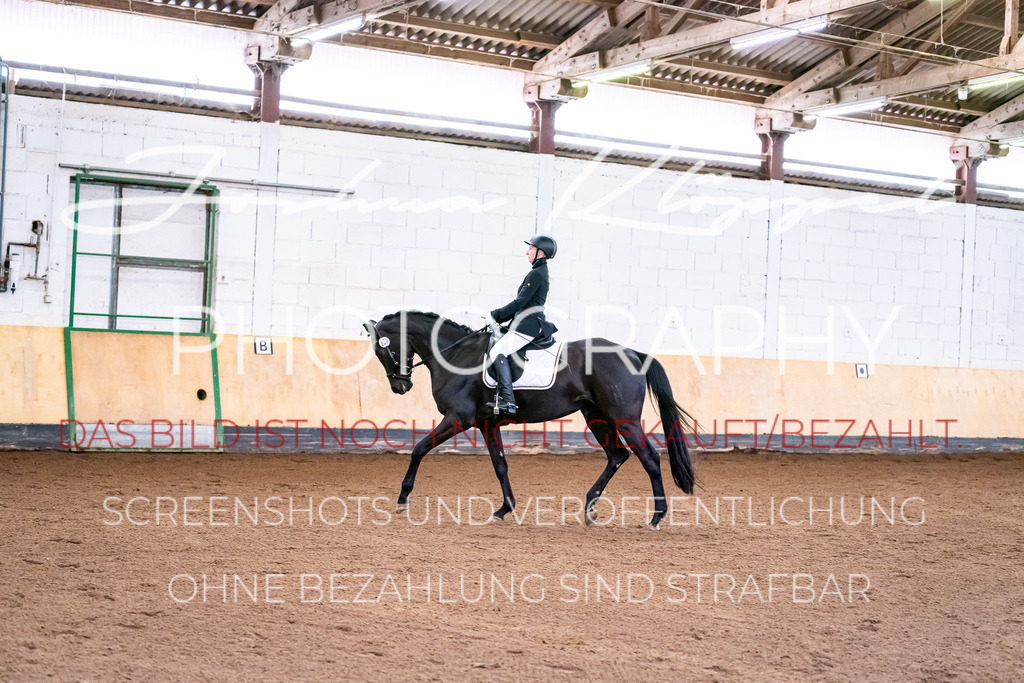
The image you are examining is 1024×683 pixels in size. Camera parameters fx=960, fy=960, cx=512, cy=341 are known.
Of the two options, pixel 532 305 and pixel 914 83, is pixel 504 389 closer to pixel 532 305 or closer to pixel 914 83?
pixel 532 305

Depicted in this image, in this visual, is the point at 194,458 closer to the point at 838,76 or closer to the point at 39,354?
the point at 39,354

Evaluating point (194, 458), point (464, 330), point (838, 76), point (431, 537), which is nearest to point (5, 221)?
point (194, 458)

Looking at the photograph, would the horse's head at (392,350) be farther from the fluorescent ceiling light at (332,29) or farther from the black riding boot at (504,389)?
the fluorescent ceiling light at (332,29)

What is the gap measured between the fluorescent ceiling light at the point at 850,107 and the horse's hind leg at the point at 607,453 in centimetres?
914

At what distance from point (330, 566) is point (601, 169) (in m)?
10.1

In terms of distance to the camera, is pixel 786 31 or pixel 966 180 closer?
pixel 786 31

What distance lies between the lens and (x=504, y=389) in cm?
804

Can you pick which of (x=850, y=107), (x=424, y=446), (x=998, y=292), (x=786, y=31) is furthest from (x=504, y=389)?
(x=998, y=292)

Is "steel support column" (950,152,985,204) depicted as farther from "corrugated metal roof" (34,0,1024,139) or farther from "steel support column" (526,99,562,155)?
"steel support column" (526,99,562,155)

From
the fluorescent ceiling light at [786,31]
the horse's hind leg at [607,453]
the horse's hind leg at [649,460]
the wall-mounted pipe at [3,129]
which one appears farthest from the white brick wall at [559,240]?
the horse's hind leg at [649,460]

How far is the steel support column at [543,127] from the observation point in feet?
47.4

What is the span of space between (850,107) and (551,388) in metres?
9.86

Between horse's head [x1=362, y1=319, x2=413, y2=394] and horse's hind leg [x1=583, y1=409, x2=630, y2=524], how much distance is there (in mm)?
1660

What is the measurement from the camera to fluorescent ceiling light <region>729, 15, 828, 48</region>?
11445mm
